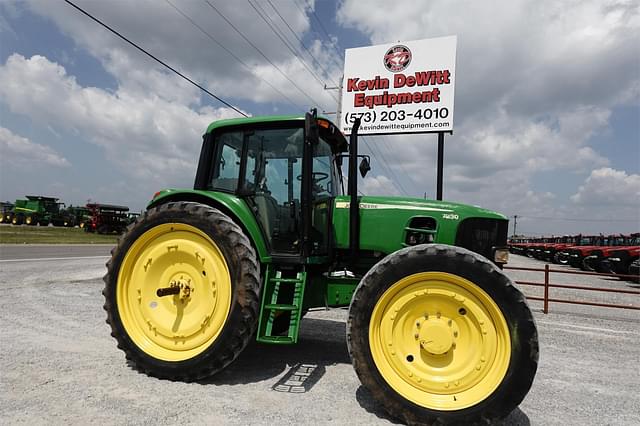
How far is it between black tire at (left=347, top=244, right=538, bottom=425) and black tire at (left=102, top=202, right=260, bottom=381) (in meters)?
0.86

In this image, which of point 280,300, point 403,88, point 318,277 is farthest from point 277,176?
point 403,88

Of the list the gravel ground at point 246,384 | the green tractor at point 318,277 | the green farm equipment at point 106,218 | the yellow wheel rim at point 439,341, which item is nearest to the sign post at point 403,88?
the gravel ground at point 246,384

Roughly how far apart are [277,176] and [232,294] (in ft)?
4.02

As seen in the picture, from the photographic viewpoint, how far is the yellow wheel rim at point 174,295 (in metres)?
3.21

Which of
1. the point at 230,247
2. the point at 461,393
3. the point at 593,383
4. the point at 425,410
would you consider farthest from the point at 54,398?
the point at 593,383

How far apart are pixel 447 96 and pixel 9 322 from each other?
36.6 feet

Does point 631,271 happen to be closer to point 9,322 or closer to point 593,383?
point 593,383

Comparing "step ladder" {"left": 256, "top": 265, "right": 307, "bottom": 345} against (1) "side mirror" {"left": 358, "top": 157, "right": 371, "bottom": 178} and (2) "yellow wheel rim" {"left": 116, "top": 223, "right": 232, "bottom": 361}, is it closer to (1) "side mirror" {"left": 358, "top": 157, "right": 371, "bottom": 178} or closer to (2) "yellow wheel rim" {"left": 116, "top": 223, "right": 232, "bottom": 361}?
(2) "yellow wheel rim" {"left": 116, "top": 223, "right": 232, "bottom": 361}

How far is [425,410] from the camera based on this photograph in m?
2.54

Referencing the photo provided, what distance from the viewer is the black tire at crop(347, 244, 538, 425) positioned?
8.07 ft

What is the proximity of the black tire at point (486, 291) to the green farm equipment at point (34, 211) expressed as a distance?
1542 inches

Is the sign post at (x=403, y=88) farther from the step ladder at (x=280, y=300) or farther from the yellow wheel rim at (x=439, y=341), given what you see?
the yellow wheel rim at (x=439, y=341)

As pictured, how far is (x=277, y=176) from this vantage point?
375cm

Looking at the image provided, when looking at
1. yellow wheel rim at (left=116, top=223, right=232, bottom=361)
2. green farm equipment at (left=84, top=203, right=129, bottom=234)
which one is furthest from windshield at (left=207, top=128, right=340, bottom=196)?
green farm equipment at (left=84, top=203, right=129, bottom=234)
